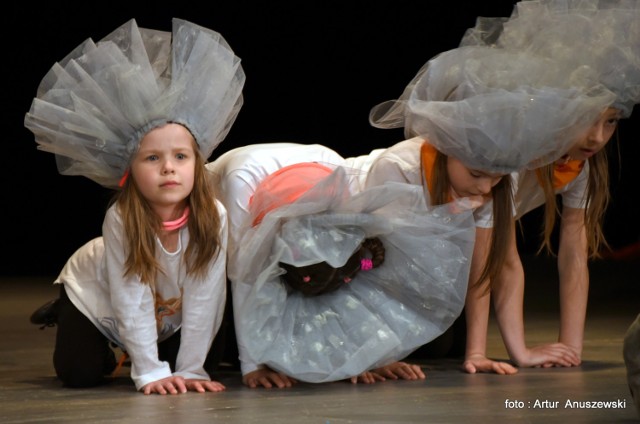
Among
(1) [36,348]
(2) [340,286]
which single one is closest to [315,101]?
(1) [36,348]

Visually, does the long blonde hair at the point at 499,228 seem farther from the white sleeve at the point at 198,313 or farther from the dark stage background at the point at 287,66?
the dark stage background at the point at 287,66

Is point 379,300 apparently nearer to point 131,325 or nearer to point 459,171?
point 459,171

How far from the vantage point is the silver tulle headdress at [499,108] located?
2.27 metres

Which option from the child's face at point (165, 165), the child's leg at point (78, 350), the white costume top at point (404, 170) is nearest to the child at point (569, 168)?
the white costume top at point (404, 170)

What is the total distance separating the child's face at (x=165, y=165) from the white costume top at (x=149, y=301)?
85 mm

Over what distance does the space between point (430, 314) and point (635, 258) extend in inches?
111

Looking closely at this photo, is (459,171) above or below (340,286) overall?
above

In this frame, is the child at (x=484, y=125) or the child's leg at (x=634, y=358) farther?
the child at (x=484, y=125)

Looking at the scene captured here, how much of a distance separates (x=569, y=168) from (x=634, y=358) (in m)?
0.84

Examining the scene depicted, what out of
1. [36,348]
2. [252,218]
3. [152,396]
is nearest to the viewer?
[152,396]

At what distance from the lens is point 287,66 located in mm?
5086

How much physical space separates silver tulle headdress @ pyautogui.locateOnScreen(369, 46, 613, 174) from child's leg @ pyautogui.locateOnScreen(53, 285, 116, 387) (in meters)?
0.83

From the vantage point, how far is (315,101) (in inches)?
203

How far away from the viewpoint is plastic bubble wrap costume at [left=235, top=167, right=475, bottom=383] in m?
2.24
